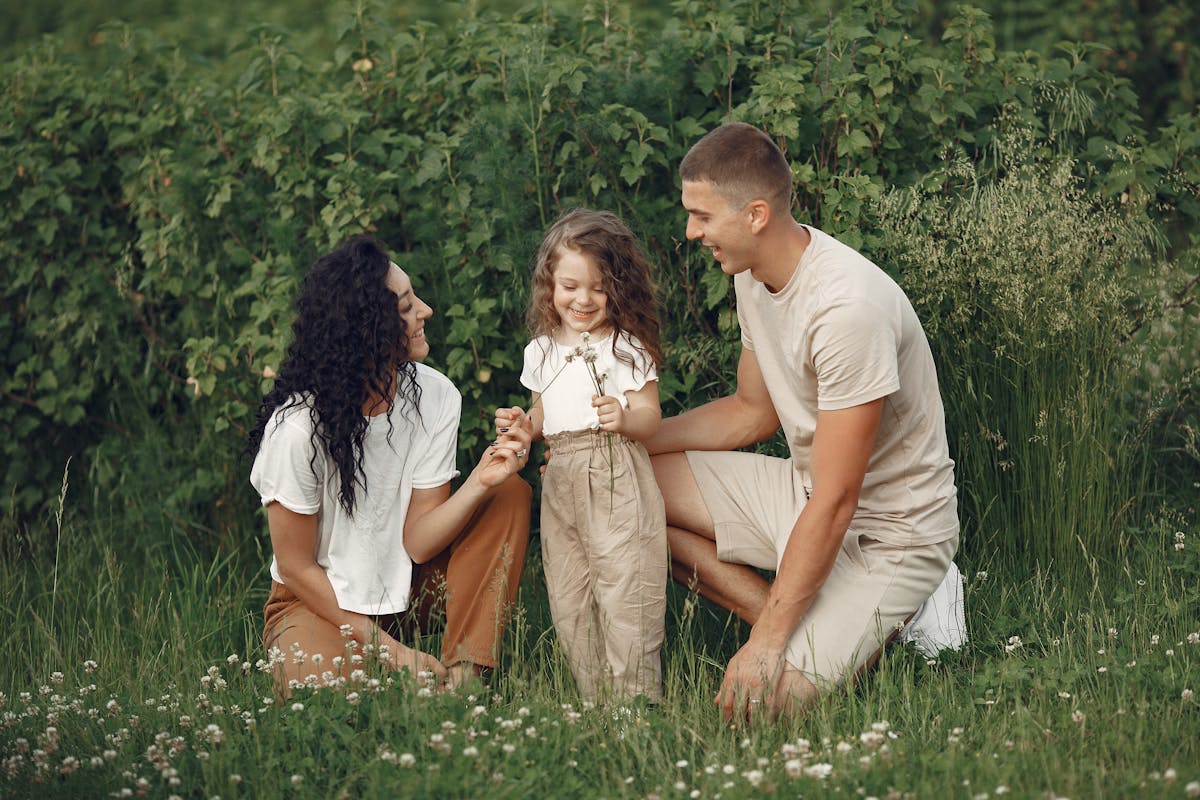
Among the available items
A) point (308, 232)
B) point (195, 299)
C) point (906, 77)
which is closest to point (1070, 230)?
point (906, 77)

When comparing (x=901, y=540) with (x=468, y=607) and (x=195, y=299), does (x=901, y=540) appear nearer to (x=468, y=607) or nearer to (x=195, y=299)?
(x=468, y=607)

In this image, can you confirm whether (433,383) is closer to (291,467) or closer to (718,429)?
(291,467)

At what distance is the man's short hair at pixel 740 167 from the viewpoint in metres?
3.52

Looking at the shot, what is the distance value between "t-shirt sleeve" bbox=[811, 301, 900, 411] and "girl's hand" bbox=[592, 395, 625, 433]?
0.54 metres

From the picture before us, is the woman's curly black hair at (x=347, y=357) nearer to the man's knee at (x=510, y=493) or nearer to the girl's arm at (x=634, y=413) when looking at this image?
the man's knee at (x=510, y=493)

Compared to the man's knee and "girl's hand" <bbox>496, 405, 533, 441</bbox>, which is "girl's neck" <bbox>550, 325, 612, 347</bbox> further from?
the man's knee

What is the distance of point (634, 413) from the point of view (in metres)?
3.58

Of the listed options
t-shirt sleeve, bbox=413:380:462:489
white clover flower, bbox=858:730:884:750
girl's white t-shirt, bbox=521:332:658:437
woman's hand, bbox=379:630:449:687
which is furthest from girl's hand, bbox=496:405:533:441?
white clover flower, bbox=858:730:884:750

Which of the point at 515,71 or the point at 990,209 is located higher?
the point at 515,71

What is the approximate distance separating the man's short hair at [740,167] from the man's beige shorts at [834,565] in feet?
2.74

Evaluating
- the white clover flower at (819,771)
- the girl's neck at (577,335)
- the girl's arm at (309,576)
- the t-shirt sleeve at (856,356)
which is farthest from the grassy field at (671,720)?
the girl's neck at (577,335)

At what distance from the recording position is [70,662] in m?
4.04

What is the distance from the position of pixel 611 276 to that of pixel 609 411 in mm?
435

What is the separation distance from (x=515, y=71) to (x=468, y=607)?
5.99 feet
